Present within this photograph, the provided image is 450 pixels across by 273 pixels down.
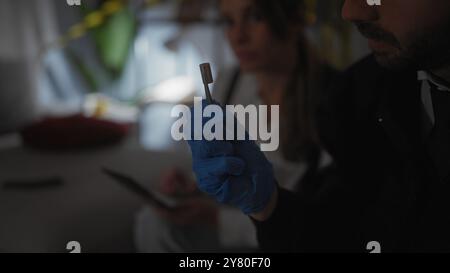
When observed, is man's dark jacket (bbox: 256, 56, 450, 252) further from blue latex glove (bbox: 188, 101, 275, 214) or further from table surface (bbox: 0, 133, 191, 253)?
table surface (bbox: 0, 133, 191, 253)

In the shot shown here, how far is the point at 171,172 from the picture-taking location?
93 cm

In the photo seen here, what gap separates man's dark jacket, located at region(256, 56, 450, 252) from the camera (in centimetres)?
75

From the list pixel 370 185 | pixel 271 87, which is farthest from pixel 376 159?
pixel 271 87

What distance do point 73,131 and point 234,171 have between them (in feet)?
1.25

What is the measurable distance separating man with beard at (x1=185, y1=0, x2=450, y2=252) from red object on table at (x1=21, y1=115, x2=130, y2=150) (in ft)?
0.79

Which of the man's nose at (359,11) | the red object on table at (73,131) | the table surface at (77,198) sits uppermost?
the man's nose at (359,11)

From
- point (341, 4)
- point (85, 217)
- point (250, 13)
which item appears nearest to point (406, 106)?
point (341, 4)

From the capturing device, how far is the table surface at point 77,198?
0.88m

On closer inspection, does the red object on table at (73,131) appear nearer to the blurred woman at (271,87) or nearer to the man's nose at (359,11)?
the blurred woman at (271,87)

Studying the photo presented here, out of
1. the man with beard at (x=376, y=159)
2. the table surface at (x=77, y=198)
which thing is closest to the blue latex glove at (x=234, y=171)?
the man with beard at (x=376, y=159)

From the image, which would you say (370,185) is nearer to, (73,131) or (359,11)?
(359,11)

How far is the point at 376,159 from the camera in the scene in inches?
31.4
